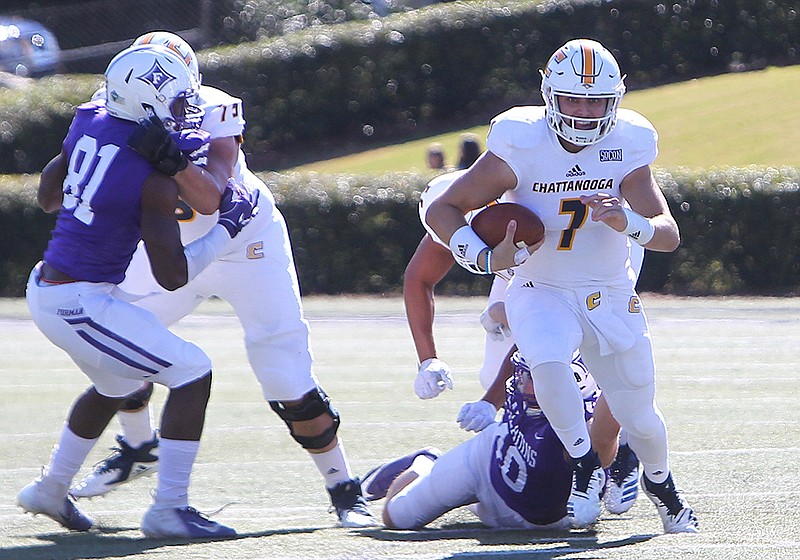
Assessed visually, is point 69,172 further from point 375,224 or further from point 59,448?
point 375,224

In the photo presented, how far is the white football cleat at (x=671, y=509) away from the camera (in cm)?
450

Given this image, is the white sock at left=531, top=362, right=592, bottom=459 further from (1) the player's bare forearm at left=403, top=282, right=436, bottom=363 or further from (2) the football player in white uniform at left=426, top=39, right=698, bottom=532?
(1) the player's bare forearm at left=403, top=282, right=436, bottom=363

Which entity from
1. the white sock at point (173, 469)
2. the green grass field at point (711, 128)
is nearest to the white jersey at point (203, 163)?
the white sock at point (173, 469)

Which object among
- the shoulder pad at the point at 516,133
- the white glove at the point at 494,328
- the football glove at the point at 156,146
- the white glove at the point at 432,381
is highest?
the shoulder pad at the point at 516,133

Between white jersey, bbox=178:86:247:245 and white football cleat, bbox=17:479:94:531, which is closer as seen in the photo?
white football cleat, bbox=17:479:94:531

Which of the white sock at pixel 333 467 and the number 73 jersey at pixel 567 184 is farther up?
the number 73 jersey at pixel 567 184

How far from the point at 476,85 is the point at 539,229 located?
55.5ft

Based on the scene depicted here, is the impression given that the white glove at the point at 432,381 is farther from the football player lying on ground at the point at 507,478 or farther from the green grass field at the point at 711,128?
the green grass field at the point at 711,128

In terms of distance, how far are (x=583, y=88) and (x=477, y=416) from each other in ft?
4.04

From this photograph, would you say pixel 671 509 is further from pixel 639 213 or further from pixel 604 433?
pixel 639 213

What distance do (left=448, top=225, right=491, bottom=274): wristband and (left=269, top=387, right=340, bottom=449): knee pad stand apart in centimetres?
94

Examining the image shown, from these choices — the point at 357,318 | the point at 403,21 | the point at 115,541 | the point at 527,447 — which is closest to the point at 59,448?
the point at 115,541

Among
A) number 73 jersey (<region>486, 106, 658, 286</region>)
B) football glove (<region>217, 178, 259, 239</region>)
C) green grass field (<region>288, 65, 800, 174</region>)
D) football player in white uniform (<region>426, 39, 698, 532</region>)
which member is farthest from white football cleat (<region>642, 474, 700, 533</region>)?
green grass field (<region>288, 65, 800, 174</region>)

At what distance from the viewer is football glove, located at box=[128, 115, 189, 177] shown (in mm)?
4215
